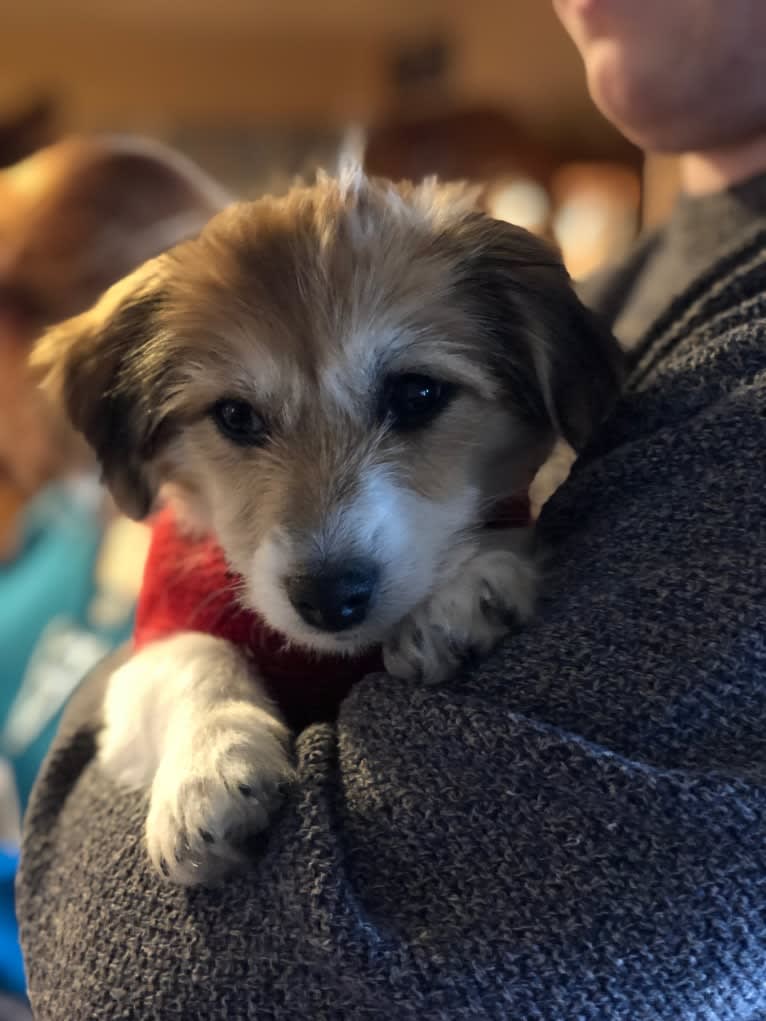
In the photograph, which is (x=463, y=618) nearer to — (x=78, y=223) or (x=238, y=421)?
(x=238, y=421)

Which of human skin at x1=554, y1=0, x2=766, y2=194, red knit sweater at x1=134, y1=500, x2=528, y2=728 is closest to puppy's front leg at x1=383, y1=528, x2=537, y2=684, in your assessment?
red knit sweater at x1=134, y1=500, x2=528, y2=728

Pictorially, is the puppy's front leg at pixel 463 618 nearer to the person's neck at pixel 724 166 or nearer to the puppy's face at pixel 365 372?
the puppy's face at pixel 365 372

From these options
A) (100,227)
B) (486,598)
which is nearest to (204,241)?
(486,598)

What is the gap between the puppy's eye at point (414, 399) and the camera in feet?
4.09

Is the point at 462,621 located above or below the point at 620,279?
above

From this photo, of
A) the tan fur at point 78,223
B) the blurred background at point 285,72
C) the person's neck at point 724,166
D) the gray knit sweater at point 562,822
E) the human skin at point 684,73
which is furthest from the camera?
the blurred background at point 285,72

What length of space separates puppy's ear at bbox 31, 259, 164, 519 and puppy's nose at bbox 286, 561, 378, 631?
1.33 feet

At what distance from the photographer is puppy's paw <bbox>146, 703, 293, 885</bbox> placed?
0.97m

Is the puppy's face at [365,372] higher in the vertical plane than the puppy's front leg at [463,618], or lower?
higher

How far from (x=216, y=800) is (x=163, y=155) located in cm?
200

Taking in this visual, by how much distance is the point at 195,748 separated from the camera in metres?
1.09

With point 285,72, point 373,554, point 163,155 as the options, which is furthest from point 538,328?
point 285,72

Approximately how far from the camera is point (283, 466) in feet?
4.06

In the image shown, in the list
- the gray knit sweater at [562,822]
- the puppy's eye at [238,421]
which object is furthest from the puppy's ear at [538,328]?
the puppy's eye at [238,421]
